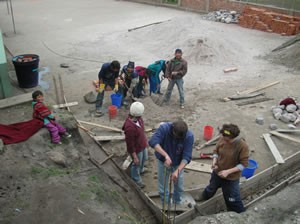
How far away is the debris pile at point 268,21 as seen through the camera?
727 inches

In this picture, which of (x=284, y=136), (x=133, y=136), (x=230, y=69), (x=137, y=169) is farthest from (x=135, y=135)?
(x=230, y=69)

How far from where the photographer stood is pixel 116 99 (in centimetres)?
Answer: 994

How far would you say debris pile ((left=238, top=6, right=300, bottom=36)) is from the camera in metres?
18.5

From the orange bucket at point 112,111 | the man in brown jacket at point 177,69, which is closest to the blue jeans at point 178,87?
the man in brown jacket at point 177,69

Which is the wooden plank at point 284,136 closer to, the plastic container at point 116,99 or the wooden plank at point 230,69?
the plastic container at point 116,99

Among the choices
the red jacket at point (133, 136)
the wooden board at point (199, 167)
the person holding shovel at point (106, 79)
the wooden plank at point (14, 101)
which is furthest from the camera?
the person holding shovel at point (106, 79)

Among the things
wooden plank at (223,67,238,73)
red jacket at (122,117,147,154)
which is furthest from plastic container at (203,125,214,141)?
wooden plank at (223,67,238,73)

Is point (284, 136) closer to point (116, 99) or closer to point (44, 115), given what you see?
point (116, 99)

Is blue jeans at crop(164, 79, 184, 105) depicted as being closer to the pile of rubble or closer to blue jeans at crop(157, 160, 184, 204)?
blue jeans at crop(157, 160, 184, 204)

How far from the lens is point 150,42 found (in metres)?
16.8

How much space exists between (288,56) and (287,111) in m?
5.65

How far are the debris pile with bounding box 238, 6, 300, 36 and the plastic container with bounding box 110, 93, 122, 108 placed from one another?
41.8 ft

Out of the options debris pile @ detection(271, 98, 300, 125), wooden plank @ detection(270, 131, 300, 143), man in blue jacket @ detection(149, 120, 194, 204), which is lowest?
wooden plank @ detection(270, 131, 300, 143)

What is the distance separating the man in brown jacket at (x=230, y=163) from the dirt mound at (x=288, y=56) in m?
9.76
